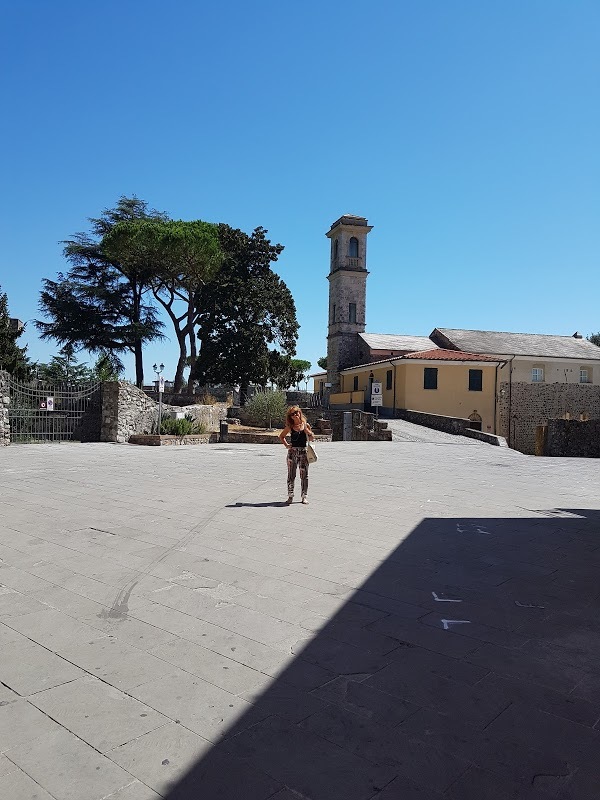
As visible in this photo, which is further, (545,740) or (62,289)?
(62,289)

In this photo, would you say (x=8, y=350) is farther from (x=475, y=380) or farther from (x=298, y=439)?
(x=475, y=380)

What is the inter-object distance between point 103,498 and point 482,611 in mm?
6257

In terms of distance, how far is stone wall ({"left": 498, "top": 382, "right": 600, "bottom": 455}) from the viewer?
121 ft

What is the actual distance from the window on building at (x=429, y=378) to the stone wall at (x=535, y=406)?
5.38 metres

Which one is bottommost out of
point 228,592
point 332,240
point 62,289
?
point 228,592

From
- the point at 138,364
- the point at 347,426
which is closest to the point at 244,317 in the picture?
the point at 138,364

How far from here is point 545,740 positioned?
2.51 metres

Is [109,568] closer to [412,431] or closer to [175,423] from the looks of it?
[175,423]

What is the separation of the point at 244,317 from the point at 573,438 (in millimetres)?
19213

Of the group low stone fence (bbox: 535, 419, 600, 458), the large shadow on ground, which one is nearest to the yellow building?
low stone fence (bbox: 535, 419, 600, 458)

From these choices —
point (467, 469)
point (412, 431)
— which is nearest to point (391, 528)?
point (467, 469)

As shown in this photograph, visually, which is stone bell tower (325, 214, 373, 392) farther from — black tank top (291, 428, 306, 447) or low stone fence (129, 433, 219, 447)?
black tank top (291, 428, 306, 447)

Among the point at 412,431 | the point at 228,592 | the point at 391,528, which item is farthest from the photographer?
the point at 412,431

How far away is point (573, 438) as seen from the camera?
2761cm
